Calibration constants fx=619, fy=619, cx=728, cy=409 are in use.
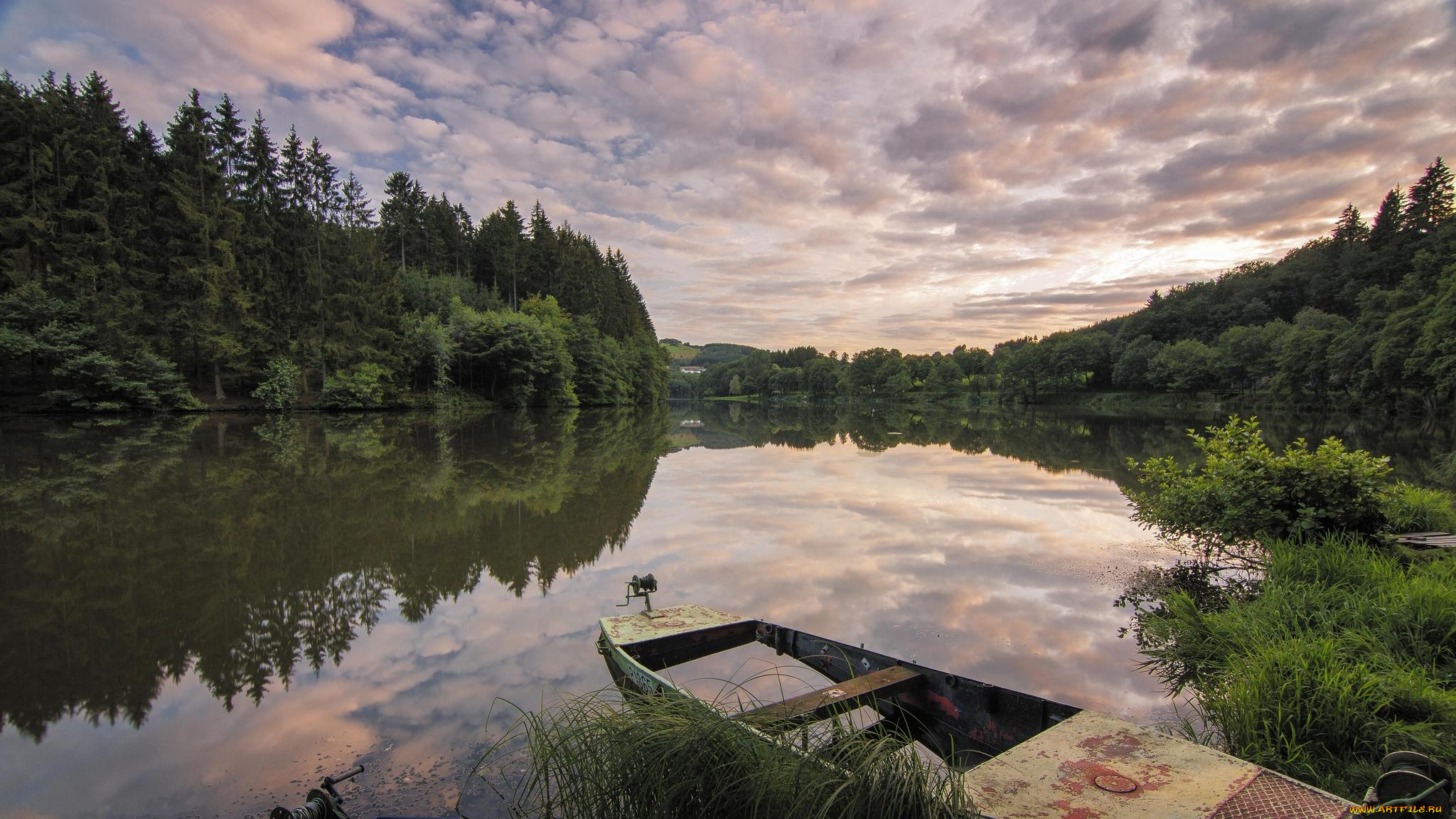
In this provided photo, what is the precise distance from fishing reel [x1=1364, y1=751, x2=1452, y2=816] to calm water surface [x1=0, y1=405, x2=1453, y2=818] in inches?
128

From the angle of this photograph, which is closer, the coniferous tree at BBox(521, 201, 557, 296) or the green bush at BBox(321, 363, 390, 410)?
the green bush at BBox(321, 363, 390, 410)

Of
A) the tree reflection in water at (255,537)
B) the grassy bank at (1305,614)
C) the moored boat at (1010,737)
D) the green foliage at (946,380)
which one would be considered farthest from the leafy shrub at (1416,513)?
the green foliage at (946,380)

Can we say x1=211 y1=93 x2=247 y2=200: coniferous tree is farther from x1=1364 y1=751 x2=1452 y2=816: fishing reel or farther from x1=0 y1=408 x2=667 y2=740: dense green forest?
x1=1364 y1=751 x2=1452 y2=816: fishing reel

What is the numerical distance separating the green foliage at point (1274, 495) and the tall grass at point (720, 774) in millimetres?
6765

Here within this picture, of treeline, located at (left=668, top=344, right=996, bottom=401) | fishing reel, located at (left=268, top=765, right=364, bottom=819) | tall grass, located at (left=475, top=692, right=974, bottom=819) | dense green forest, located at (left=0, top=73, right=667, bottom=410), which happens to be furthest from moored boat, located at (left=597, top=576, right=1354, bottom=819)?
treeline, located at (left=668, top=344, right=996, bottom=401)

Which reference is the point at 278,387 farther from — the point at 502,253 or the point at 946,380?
the point at 946,380

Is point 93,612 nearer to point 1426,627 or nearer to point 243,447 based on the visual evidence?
point 1426,627

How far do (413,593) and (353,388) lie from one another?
34.3 metres

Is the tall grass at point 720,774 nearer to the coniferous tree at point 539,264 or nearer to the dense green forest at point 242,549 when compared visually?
the dense green forest at point 242,549

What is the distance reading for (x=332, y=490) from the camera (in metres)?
12.5

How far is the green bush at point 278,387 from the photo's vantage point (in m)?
33.8

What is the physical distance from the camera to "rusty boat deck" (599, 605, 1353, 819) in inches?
93.0

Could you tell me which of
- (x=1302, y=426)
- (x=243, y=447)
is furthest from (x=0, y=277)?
(x=1302, y=426)

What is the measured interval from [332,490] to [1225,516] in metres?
14.8
